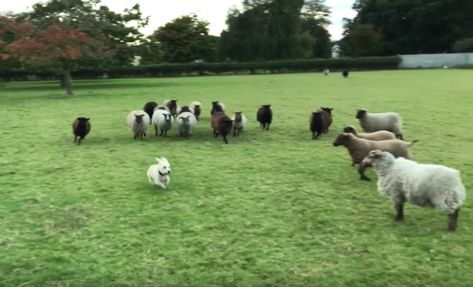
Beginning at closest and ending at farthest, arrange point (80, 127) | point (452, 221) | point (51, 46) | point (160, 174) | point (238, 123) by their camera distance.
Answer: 1. point (452, 221)
2. point (160, 174)
3. point (80, 127)
4. point (238, 123)
5. point (51, 46)

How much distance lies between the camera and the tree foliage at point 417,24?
53875 mm

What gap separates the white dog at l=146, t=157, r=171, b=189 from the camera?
635cm

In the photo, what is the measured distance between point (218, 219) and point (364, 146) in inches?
114

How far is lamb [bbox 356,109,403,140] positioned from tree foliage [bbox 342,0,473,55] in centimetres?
4471

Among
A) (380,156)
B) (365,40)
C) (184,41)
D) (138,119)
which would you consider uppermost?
(184,41)

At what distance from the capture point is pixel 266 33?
51.6 meters

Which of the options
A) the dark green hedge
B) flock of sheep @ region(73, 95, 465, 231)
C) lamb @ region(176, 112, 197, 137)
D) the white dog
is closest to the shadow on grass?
the dark green hedge

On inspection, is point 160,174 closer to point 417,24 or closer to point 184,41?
point 184,41

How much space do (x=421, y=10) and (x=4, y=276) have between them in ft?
185

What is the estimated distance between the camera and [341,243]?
466 centimetres

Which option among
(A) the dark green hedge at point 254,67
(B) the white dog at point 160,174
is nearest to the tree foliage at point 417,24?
(A) the dark green hedge at point 254,67

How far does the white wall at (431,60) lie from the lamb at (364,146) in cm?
4958

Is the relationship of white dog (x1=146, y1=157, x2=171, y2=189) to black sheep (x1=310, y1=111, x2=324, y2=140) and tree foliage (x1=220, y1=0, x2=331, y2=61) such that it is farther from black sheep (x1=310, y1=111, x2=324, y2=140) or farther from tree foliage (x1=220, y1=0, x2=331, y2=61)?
tree foliage (x1=220, y1=0, x2=331, y2=61)

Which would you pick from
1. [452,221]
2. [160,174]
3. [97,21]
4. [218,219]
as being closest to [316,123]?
[160,174]
